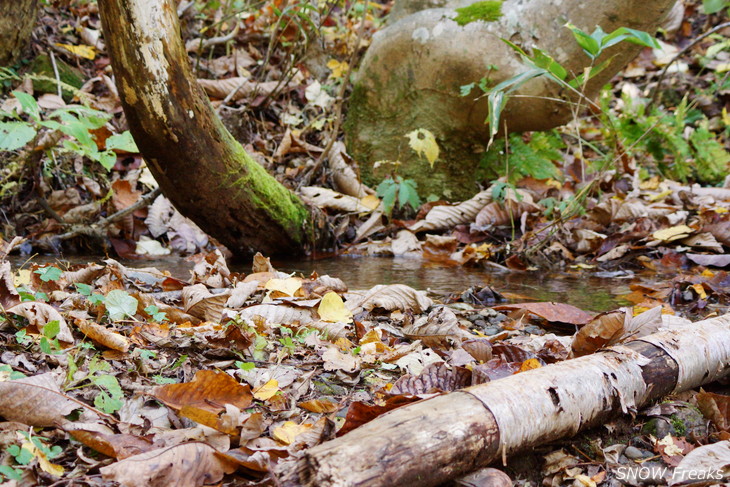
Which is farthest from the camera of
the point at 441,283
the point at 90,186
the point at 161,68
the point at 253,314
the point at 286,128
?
the point at 286,128

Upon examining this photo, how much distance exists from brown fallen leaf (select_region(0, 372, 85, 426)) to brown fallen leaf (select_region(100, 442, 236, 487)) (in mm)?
290

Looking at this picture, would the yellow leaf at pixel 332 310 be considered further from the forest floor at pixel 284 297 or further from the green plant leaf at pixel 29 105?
the green plant leaf at pixel 29 105

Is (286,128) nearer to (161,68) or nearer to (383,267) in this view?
(383,267)

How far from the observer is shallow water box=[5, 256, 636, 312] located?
11.2 ft

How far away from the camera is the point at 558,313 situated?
2730mm

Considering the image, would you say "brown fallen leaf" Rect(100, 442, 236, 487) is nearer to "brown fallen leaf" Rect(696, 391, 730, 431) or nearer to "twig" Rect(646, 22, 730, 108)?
"brown fallen leaf" Rect(696, 391, 730, 431)

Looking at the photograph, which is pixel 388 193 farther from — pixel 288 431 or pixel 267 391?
pixel 288 431

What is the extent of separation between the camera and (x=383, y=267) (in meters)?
4.27

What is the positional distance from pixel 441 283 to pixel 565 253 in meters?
1.19

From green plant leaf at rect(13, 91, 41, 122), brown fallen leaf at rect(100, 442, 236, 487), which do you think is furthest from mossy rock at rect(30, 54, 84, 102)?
brown fallen leaf at rect(100, 442, 236, 487)

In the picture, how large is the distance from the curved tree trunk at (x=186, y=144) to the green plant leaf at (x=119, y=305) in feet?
4.64

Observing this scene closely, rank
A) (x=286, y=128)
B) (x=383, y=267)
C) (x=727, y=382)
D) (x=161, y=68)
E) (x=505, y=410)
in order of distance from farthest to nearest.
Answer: (x=286, y=128) → (x=383, y=267) → (x=161, y=68) → (x=727, y=382) → (x=505, y=410)

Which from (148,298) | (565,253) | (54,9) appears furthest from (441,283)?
(54,9)

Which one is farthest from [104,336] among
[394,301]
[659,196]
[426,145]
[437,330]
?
[659,196]
